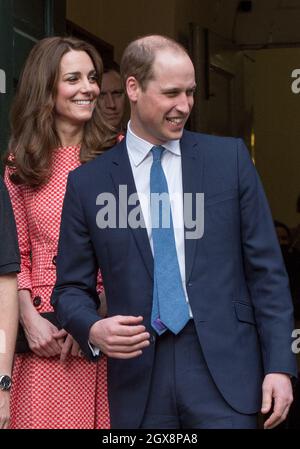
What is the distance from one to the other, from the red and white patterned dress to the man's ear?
1.43ft

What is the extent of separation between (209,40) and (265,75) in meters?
3.28

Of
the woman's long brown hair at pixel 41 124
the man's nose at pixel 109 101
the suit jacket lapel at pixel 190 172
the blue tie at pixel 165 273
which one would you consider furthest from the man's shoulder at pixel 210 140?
the man's nose at pixel 109 101

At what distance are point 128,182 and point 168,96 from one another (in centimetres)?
28

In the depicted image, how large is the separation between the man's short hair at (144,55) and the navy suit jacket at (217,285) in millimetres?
252

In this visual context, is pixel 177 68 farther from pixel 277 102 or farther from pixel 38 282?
pixel 277 102

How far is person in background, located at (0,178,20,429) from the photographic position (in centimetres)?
360

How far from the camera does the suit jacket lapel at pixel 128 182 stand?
A: 362cm

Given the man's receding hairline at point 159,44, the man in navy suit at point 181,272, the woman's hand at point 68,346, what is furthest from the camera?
the woman's hand at point 68,346

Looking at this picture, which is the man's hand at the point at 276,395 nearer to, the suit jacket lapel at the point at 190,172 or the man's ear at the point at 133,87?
the suit jacket lapel at the point at 190,172

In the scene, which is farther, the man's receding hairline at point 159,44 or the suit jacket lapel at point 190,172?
the man's receding hairline at point 159,44

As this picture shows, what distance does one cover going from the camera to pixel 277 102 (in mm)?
10984

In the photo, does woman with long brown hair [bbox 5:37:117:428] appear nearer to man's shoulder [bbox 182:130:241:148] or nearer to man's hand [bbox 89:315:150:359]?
man's shoulder [bbox 182:130:241:148]

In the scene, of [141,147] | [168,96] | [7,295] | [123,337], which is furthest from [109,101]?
[123,337]
